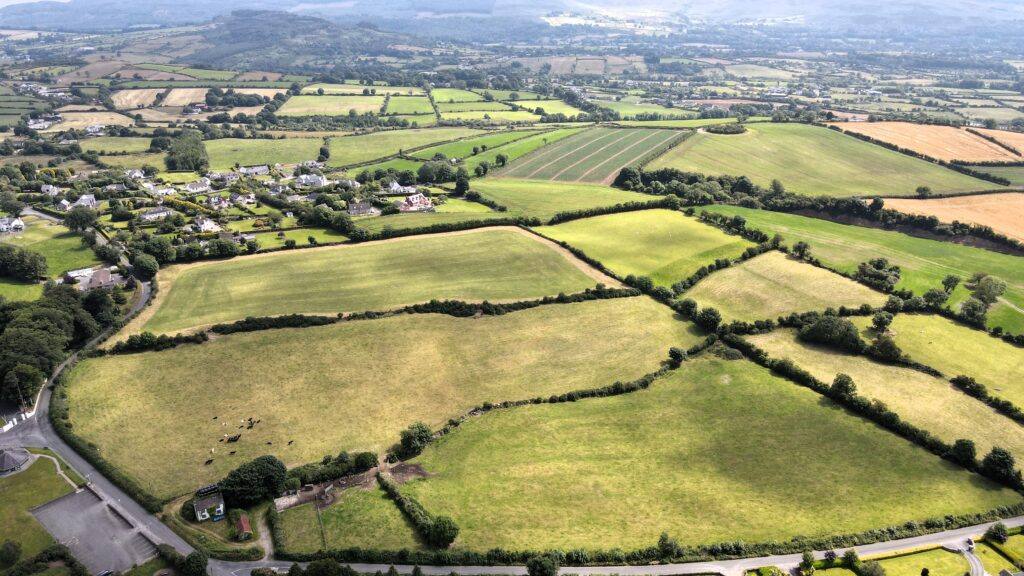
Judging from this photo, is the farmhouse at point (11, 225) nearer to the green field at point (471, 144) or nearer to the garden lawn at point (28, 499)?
the garden lawn at point (28, 499)

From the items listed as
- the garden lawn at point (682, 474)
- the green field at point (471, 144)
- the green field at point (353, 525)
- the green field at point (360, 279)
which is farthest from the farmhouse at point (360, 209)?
the green field at point (353, 525)

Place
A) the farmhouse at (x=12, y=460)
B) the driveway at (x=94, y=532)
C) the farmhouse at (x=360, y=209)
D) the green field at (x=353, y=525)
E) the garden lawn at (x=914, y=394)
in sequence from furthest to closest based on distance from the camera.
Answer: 1. the farmhouse at (x=360, y=209)
2. the garden lawn at (x=914, y=394)
3. the farmhouse at (x=12, y=460)
4. the green field at (x=353, y=525)
5. the driveway at (x=94, y=532)

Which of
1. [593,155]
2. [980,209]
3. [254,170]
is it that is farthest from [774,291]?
[254,170]

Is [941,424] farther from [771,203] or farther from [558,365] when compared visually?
[771,203]

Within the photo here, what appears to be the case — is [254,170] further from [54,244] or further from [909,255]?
[909,255]

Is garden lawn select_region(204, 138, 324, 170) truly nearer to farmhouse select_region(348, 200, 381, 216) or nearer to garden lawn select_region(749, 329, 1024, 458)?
farmhouse select_region(348, 200, 381, 216)

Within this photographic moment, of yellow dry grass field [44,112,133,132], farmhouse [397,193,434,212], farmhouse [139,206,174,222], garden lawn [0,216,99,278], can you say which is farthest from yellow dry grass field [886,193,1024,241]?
yellow dry grass field [44,112,133,132]

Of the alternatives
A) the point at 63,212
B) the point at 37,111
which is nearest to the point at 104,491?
A: the point at 63,212
